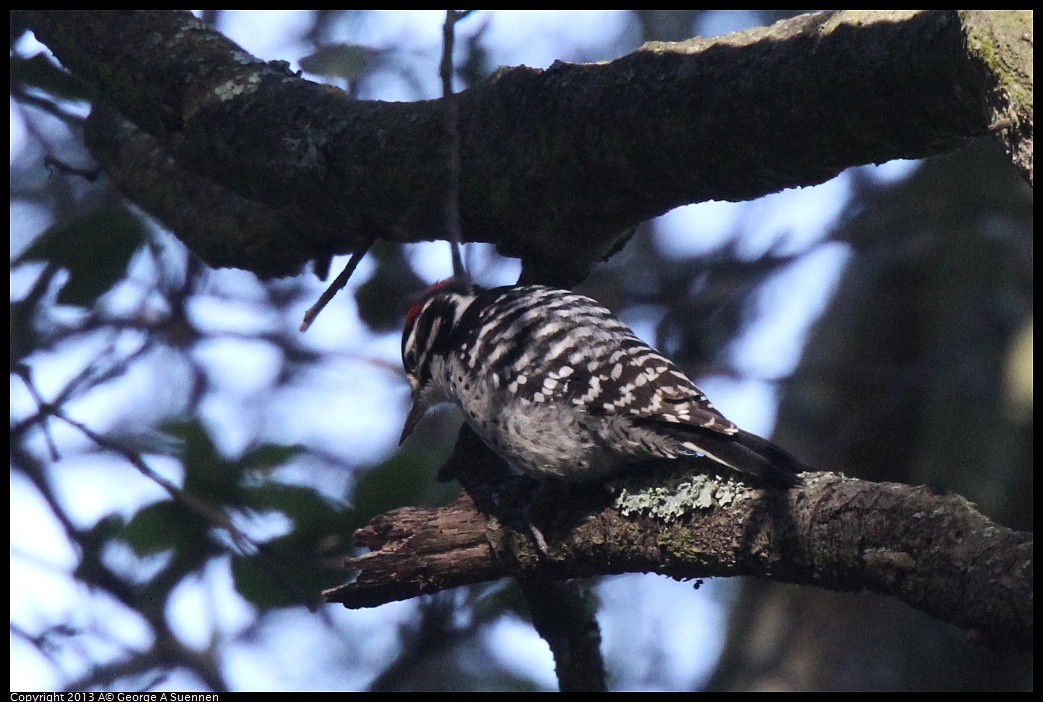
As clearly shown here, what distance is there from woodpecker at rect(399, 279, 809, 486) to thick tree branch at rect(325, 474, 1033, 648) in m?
0.12

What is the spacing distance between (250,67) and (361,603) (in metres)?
1.94

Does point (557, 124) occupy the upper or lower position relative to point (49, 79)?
upper

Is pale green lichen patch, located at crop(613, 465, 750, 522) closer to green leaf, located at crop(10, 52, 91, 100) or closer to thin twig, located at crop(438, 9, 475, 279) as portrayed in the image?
thin twig, located at crop(438, 9, 475, 279)

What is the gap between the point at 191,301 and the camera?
5121 millimetres

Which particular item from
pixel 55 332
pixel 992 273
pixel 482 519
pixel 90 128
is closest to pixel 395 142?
pixel 482 519

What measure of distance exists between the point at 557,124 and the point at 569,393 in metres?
0.84

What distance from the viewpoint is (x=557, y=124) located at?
2.99 m

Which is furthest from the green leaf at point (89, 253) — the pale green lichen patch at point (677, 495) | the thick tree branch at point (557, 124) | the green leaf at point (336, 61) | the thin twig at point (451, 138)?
the pale green lichen patch at point (677, 495)

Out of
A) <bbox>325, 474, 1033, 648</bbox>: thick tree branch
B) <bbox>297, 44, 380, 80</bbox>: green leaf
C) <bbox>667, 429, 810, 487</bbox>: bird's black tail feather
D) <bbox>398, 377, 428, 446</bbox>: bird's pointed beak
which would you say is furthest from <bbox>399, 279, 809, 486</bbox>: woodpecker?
<bbox>297, 44, 380, 80</bbox>: green leaf

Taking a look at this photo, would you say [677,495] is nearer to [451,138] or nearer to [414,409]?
[451,138]

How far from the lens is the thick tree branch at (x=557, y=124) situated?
7.95 ft

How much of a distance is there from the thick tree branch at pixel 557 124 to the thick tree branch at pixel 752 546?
825mm

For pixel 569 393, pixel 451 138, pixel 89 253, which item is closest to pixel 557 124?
pixel 451 138

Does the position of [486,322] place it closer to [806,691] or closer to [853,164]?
[853,164]
